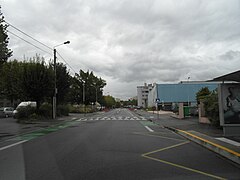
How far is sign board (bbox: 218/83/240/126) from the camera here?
1423 cm

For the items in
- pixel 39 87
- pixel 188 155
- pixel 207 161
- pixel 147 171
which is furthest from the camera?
pixel 39 87

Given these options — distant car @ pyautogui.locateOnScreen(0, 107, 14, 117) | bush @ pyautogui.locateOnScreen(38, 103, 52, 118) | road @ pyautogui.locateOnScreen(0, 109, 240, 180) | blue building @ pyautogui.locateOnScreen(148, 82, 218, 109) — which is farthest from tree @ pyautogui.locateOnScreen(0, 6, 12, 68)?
blue building @ pyautogui.locateOnScreen(148, 82, 218, 109)

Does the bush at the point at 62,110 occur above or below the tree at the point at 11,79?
below

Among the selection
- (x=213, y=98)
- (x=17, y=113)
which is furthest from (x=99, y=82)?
(x=213, y=98)

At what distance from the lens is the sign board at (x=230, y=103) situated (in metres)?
14.2

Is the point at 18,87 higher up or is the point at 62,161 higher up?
the point at 18,87

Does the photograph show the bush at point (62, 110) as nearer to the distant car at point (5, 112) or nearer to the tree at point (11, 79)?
the tree at point (11, 79)

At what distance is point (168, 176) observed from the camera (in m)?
6.71

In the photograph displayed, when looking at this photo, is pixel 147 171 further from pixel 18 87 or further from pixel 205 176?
pixel 18 87

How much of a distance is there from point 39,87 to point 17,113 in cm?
411

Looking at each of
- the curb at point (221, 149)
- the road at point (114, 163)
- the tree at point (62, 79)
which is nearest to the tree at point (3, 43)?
the road at point (114, 163)

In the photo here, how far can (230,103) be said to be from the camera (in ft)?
46.9

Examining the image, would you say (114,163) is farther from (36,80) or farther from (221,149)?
(36,80)

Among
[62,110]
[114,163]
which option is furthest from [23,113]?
[114,163]
